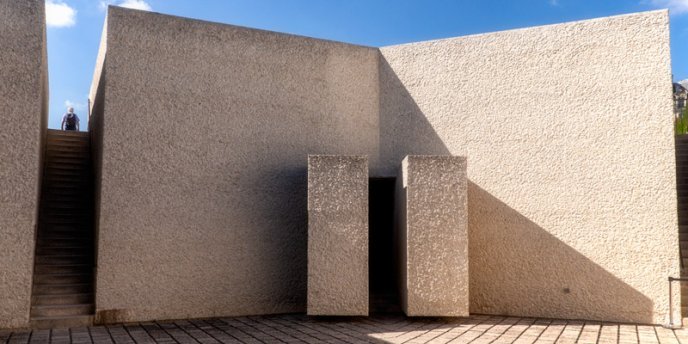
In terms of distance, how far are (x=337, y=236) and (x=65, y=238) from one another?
451 cm

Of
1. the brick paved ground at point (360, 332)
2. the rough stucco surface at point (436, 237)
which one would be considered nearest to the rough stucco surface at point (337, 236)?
the brick paved ground at point (360, 332)

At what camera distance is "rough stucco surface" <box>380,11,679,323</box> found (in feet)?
27.5

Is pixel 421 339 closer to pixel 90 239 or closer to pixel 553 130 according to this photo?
pixel 553 130

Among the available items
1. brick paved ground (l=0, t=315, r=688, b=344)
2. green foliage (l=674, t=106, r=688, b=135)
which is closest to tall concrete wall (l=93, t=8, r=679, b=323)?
brick paved ground (l=0, t=315, r=688, b=344)

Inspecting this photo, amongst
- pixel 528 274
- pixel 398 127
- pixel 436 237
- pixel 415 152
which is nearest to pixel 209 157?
pixel 398 127

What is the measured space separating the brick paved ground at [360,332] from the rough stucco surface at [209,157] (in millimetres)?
654

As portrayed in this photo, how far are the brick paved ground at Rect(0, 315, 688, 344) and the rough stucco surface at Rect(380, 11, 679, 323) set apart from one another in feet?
1.97

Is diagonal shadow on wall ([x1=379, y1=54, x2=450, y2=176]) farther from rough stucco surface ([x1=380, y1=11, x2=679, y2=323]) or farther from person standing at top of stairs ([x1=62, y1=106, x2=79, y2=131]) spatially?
person standing at top of stairs ([x1=62, y1=106, x2=79, y2=131])

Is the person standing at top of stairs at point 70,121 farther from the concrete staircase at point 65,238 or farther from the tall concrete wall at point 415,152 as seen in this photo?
the tall concrete wall at point 415,152

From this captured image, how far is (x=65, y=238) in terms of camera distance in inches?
356

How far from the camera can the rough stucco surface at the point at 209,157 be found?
827 cm

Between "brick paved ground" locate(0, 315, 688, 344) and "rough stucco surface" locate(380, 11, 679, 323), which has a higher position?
"rough stucco surface" locate(380, 11, 679, 323)

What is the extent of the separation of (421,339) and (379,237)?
4090 millimetres

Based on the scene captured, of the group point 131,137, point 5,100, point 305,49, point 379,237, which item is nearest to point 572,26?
point 305,49
